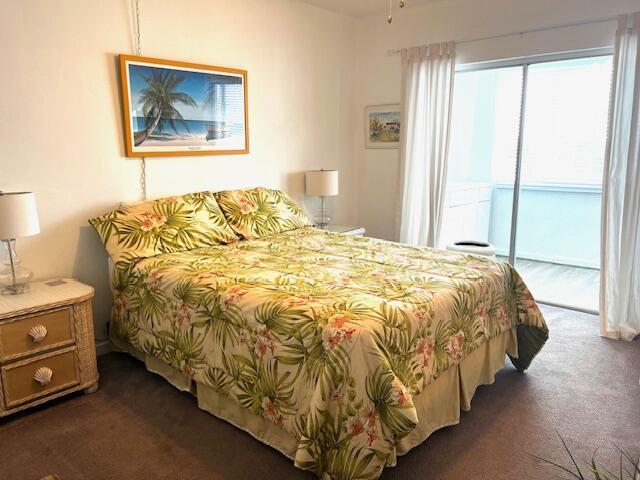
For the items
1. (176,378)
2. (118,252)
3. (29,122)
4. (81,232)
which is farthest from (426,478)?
(29,122)

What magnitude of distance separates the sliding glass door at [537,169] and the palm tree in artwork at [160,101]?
8.13 feet

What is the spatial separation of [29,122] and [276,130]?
2014mm

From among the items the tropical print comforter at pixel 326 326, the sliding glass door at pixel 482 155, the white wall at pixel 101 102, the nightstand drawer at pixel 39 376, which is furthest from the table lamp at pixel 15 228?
the sliding glass door at pixel 482 155

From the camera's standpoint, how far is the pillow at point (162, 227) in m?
2.93

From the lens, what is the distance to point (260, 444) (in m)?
2.22

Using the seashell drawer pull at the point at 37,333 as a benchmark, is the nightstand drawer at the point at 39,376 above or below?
below

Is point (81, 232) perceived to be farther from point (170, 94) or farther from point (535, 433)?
point (535, 433)

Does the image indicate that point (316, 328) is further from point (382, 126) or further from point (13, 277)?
point (382, 126)

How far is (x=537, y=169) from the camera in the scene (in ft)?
14.1

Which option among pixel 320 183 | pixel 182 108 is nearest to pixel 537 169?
pixel 320 183

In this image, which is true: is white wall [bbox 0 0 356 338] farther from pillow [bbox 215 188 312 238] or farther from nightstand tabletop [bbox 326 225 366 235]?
nightstand tabletop [bbox 326 225 366 235]

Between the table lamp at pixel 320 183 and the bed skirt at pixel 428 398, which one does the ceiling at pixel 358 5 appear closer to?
the table lamp at pixel 320 183

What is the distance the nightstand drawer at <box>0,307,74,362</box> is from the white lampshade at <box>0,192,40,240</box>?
0.44m

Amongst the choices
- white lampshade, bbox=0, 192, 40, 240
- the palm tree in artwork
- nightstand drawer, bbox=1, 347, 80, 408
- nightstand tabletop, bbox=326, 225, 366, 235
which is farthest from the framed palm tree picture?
nightstand drawer, bbox=1, 347, 80, 408
